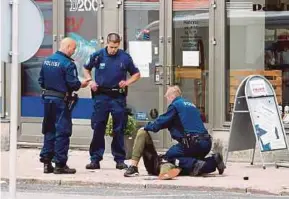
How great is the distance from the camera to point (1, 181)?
10711 millimetres

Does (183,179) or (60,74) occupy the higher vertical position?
(60,74)

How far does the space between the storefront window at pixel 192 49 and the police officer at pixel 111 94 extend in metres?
1.69

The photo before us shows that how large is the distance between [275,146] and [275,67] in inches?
64.1

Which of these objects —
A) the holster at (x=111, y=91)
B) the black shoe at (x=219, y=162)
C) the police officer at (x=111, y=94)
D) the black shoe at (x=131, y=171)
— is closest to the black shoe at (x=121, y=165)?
the police officer at (x=111, y=94)

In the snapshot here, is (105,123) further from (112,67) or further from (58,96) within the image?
(58,96)

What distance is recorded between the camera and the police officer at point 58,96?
1084 centimetres

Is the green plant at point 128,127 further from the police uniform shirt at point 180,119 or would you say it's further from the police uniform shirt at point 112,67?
the police uniform shirt at point 180,119

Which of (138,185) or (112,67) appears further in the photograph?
(112,67)

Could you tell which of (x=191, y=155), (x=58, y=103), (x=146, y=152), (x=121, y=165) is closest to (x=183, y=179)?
(x=191, y=155)

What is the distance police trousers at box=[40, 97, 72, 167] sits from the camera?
10.9 meters

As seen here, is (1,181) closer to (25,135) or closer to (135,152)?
(135,152)

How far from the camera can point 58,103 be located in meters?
10.9

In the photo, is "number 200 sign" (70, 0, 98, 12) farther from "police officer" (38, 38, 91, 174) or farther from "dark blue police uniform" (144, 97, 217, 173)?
"dark blue police uniform" (144, 97, 217, 173)

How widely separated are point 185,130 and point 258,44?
2755 mm
